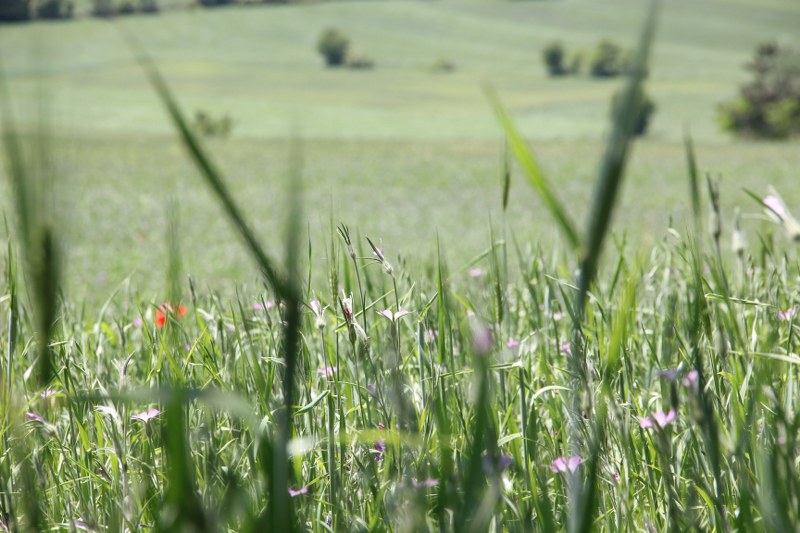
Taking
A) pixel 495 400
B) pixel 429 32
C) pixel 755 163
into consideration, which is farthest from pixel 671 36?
pixel 495 400

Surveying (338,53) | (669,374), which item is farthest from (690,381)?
(338,53)

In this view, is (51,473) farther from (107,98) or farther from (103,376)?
(107,98)

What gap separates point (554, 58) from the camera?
74250 millimetres

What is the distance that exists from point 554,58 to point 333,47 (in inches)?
756

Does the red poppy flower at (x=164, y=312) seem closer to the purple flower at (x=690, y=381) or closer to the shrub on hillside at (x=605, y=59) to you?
the purple flower at (x=690, y=381)

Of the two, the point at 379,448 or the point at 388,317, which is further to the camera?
the point at 379,448

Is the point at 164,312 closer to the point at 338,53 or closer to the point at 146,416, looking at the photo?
the point at 146,416

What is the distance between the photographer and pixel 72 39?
72.9 metres

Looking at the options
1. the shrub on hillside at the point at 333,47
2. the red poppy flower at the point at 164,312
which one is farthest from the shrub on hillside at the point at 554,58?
the red poppy flower at the point at 164,312

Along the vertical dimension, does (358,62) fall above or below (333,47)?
below

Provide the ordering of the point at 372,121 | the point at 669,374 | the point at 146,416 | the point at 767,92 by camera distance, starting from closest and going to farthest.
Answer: the point at 669,374 < the point at 146,416 < the point at 767,92 < the point at 372,121

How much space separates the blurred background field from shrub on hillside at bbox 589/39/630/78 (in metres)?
2.63

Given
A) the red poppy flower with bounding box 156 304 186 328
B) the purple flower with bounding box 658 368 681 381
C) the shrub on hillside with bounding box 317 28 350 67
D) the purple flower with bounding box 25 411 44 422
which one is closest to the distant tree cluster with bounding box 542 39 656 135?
the shrub on hillside with bounding box 317 28 350 67

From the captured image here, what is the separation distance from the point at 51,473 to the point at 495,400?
715mm
